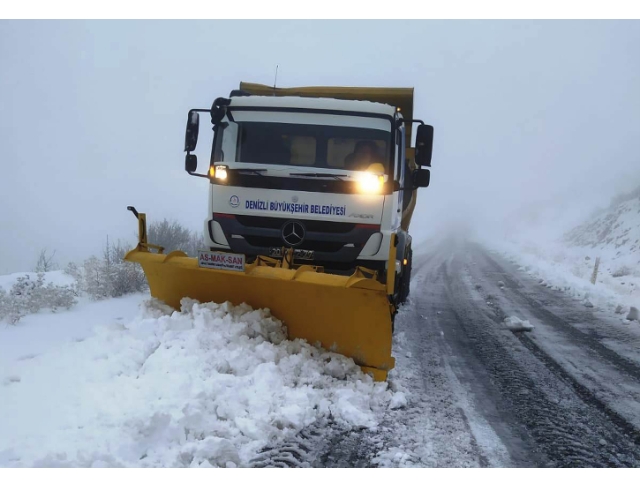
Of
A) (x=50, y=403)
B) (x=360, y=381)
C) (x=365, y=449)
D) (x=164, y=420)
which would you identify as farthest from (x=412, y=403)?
(x=50, y=403)

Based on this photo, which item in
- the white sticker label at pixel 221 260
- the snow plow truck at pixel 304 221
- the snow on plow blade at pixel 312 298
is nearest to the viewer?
the snow on plow blade at pixel 312 298

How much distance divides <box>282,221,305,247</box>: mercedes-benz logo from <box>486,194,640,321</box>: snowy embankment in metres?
5.63

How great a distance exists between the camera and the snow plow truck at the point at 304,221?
420 centimetres

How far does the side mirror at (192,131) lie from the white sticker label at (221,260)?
1.77 metres

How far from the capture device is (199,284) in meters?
4.59

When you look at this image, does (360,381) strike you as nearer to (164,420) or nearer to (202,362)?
(202,362)

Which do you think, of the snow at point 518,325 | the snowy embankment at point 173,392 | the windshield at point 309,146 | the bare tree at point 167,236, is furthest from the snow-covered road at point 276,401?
the bare tree at point 167,236

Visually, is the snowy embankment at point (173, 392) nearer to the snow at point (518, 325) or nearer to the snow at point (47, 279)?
the snow at point (47, 279)

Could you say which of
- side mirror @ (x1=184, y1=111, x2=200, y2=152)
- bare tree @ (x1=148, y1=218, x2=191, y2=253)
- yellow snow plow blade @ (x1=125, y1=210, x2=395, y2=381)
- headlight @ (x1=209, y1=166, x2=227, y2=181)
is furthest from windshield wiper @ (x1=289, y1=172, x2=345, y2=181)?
bare tree @ (x1=148, y1=218, x2=191, y2=253)

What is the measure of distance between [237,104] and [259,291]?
232 cm

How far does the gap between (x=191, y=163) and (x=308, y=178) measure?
168cm

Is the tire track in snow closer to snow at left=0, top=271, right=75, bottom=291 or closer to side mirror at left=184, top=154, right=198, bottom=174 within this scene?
side mirror at left=184, top=154, right=198, bottom=174

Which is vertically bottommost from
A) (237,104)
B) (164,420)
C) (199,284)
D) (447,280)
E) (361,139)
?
(447,280)

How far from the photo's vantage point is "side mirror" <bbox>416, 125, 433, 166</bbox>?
5262 mm
